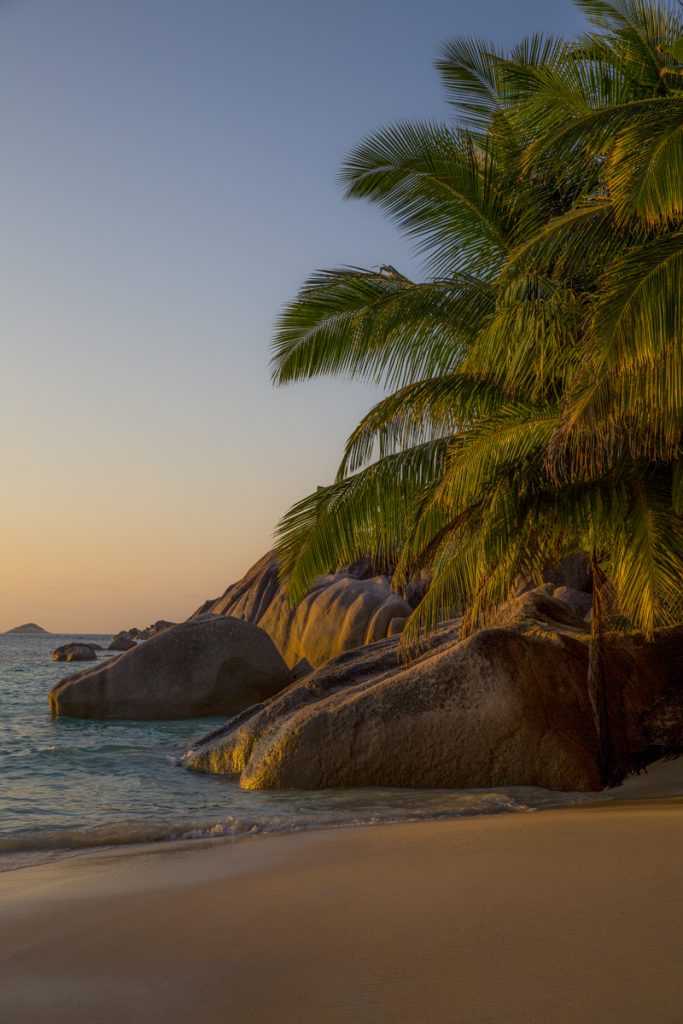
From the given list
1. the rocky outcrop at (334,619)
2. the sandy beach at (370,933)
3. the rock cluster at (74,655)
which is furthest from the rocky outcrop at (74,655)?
the sandy beach at (370,933)

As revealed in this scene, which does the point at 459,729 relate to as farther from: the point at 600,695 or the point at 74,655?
the point at 74,655

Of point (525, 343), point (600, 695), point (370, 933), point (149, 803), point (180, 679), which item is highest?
point (525, 343)

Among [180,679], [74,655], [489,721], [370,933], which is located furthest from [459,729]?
[74,655]

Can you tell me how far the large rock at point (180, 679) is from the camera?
16.0 m

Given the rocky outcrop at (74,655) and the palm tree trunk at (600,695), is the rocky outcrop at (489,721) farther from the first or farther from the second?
the rocky outcrop at (74,655)

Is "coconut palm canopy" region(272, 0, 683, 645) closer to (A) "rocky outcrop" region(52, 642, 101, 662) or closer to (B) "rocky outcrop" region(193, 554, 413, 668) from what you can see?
(B) "rocky outcrop" region(193, 554, 413, 668)

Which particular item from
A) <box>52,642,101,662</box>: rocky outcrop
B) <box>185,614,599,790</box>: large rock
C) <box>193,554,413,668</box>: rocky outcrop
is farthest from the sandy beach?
<box>52,642,101,662</box>: rocky outcrop

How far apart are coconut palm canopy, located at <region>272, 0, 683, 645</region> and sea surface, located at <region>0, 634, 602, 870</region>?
1.95 meters

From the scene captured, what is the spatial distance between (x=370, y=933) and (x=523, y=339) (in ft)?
17.5

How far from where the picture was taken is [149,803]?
8.16m

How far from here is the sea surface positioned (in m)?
6.48

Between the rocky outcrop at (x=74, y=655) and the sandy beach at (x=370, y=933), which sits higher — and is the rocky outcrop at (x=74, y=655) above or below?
above

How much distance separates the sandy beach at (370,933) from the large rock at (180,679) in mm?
10917

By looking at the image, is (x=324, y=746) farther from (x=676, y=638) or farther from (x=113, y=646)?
(x=113, y=646)
